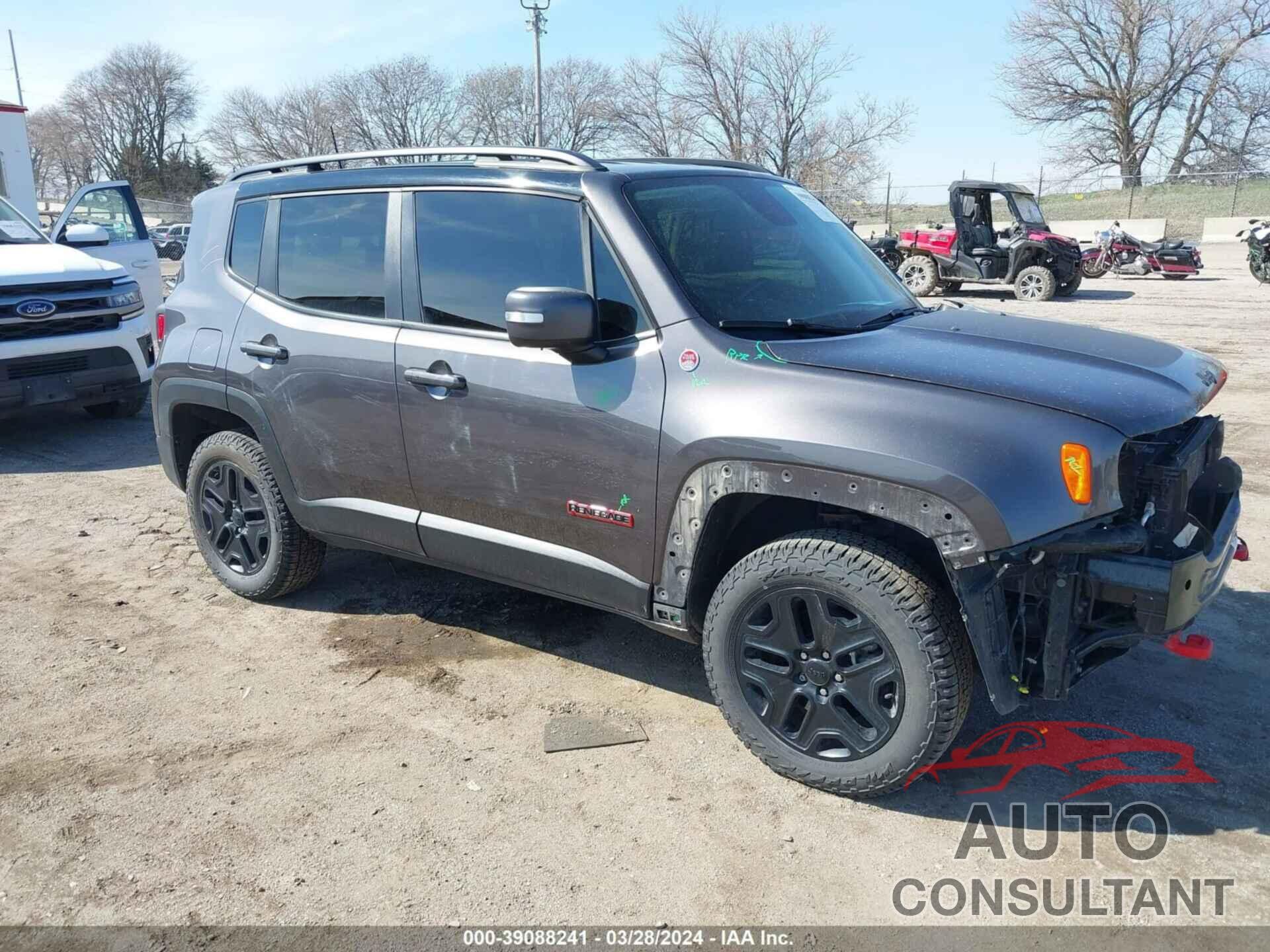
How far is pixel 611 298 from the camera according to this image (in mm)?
3395

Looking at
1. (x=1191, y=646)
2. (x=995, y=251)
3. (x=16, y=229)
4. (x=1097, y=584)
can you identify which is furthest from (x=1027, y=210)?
(x=1097, y=584)

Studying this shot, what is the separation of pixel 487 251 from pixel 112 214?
7.65m

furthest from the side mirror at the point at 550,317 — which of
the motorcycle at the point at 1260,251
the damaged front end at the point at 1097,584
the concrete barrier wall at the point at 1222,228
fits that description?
the concrete barrier wall at the point at 1222,228

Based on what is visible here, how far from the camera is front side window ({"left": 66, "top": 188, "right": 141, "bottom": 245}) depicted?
377 inches

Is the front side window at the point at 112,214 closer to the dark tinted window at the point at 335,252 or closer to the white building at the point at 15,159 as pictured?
the dark tinted window at the point at 335,252

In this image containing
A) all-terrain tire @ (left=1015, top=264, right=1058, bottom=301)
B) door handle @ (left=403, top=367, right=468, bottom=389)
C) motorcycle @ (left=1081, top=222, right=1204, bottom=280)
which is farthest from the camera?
motorcycle @ (left=1081, top=222, right=1204, bottom=280)

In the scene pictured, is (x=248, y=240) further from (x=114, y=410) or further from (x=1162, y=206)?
(x=1162, y=206)

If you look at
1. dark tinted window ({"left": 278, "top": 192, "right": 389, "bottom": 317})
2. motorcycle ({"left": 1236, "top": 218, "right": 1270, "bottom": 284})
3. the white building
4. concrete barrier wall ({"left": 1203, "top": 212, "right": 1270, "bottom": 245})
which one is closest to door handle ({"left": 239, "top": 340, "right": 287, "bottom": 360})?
dark tinted window ({"left": 278, "top": 192, "right": 389, "bottom": 317})

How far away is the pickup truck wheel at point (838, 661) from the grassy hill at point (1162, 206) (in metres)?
36.5

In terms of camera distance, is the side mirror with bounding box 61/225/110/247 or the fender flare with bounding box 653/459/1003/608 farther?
the side mirror with bounding box 61/225/110/247

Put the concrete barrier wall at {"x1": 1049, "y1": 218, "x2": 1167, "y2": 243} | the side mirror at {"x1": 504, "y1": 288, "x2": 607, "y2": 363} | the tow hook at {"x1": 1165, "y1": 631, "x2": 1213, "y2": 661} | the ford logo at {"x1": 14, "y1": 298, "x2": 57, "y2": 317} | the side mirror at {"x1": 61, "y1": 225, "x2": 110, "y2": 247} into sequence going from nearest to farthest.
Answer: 1. the tow hook at {"x1": 1165, "y1": 631, "x2": 1213, "y2": 661}
2. the side mirror at {"x1": 504, "y1": 288, "x2": 607, "y2": 363}
3. the ford logo at {"x1": 14, "y1": 298, "x2": 57, "y2": 317}
4. the side mirror at {"x1": 61, "y1": 225, "x2": 110, "y2": 247}
5. the concrete barrier wall at {"x1": 1049, "y1": 218, "x2": 1167, "y2": 243}

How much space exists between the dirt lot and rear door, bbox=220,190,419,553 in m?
0.66

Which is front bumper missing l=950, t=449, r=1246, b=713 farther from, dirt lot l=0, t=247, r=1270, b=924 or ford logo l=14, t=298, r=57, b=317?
ford logo l=14, t=298, r=57, b=317

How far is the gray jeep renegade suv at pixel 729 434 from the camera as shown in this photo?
278cm
